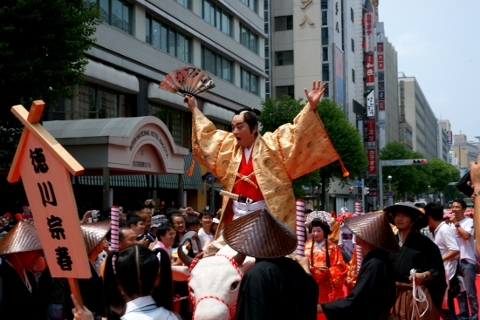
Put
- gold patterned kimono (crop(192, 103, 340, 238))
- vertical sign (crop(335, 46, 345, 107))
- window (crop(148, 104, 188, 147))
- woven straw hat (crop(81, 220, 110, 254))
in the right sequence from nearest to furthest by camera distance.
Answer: woven straw hat (crop(81, 220, 110, 254)) < gold patterned kimono (crop(192, 103, 340, 238)) < window (crop(148, 104, 188, 147)) < vertical sign (crop(335, 46, 345, 107))

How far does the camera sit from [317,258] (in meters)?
7.57

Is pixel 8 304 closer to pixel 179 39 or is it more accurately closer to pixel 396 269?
pixel 396 269

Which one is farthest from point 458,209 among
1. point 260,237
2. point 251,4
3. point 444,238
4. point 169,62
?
point 251,4

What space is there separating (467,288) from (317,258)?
11.3 ft

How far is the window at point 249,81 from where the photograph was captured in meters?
36.1

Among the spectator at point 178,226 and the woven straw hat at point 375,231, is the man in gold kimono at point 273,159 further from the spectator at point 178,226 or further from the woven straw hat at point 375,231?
the spectator at point 178,226

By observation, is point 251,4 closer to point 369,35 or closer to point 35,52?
point 35,52

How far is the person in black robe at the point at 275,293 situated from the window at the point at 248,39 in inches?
1288

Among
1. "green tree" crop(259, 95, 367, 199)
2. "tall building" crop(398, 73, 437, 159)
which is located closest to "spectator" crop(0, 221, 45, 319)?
"green tree" crop(259, 95, 367, 199)

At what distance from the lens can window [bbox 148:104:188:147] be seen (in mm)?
27234

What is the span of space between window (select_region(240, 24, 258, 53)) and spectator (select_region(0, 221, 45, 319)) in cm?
3168

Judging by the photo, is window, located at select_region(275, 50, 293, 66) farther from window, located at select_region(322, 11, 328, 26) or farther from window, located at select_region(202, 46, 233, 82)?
window, located at select_region(202, 46, 233, 82)

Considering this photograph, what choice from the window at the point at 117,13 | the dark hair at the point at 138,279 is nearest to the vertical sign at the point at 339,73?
the window at the point at 117,13

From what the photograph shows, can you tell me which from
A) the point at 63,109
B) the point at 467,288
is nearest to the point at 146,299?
the point at 467,288
